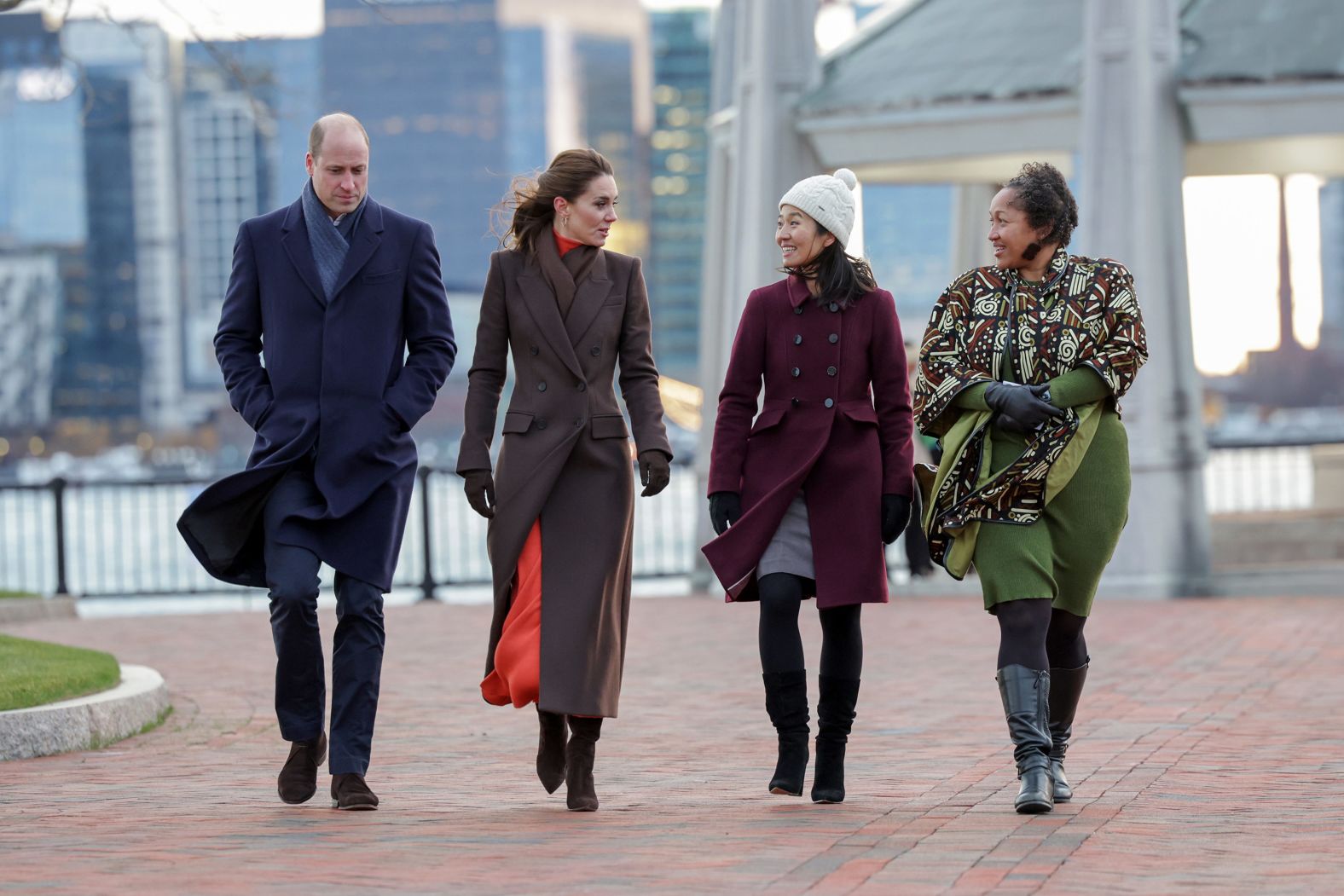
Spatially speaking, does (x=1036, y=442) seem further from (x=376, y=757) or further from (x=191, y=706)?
(x=191, y=706)

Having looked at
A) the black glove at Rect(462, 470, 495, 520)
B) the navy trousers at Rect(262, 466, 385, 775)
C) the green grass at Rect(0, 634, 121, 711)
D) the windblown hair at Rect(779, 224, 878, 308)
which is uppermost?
the windblown hair at Rect(779, 224, 878, 308)

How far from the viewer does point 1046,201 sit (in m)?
5.91

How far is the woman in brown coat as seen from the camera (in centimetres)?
591

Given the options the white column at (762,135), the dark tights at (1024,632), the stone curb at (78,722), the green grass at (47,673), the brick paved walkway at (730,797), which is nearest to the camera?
the brick paved walkway at (730,797)

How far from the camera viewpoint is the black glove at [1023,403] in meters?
5.72

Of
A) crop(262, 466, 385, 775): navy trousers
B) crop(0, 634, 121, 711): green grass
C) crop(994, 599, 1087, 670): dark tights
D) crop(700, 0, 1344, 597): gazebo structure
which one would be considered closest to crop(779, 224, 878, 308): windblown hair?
crop(994, 599, 1087, 670): dark tights

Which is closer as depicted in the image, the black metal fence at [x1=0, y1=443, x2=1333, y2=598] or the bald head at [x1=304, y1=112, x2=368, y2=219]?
the bald head at [x1=304, y1=112, x2=368, y2=219]

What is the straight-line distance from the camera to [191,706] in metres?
9.20

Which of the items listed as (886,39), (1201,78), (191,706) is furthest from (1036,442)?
(886,39)

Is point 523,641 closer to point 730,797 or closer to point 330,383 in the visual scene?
point 730,797

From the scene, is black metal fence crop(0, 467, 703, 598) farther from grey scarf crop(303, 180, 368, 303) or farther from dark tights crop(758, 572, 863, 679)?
grey scarf crop(303, 180, 368, 303)

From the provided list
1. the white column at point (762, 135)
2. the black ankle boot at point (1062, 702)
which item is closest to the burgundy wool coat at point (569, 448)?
the black ankle boot at point (1062, 702)

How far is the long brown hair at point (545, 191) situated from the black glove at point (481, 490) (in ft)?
2.33

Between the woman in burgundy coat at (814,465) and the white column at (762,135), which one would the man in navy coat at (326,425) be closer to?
the woman in burgundy coat at (814,465)
